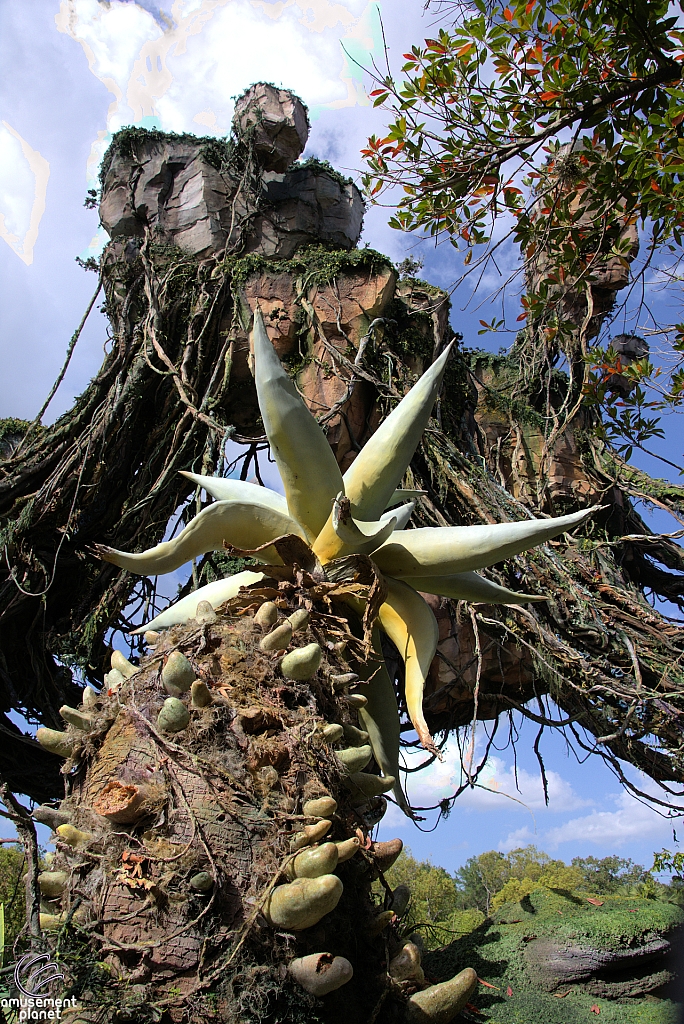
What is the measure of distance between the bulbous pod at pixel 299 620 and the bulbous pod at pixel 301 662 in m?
0.10

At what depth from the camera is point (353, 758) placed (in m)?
1.26

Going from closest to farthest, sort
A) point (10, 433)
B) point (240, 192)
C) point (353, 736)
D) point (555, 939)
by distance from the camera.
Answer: point (353, 736) → point (555, 939) → point (10, 433) → point (240, 192)

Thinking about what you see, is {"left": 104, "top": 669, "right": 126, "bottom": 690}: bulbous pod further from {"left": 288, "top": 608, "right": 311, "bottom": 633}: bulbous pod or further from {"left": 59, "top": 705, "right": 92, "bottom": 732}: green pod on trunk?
{"left": 288, "top": 608, "right": 311, "bottom": 633}: bulbous pod

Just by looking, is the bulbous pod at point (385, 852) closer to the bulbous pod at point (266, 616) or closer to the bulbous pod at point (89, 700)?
the bulbous pod at point (266, 616)

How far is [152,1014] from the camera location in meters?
0.90

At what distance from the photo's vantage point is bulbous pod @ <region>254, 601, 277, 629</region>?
4.49ft

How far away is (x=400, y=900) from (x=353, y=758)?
0.42 meters

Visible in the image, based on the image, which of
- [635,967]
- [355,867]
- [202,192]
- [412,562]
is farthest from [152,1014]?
[202,192]

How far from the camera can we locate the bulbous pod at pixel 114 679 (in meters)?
1.34

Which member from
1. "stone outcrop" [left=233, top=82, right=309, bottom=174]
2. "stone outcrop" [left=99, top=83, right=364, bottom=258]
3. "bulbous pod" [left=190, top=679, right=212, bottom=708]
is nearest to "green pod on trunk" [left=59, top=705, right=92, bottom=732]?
"bulbous pod" [left=190, top=679, right=212, bottom=708]

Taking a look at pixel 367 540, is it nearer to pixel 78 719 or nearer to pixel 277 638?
pixel 277 638

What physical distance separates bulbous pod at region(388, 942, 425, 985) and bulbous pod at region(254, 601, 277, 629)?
2.08ft

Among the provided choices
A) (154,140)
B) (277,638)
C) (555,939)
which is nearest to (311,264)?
(154,140)

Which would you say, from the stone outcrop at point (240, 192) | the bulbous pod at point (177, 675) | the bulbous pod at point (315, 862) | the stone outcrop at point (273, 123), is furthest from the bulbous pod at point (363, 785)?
the stone outcrop at point (273, 123)
